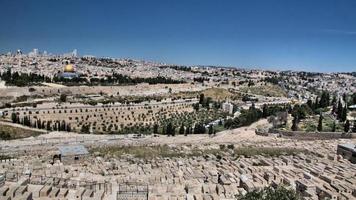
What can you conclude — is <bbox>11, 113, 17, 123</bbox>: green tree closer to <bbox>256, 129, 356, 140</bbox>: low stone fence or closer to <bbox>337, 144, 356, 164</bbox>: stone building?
<bbox>256, 129, 356, 140</bbox>: low stone fence

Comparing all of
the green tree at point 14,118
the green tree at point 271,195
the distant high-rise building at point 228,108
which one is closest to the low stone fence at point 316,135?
the distant high-rise building at point 228,108

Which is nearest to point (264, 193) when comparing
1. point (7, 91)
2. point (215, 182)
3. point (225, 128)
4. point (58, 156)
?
point (215, 182)

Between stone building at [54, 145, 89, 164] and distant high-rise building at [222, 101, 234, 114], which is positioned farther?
distant high-rise building at [222, 101, 234, 114]

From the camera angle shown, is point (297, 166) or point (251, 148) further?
point (251, 148)

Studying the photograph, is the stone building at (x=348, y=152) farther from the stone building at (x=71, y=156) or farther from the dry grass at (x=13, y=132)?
the dry grass at (x=13, y=132)

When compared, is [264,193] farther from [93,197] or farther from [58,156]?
[58,156]

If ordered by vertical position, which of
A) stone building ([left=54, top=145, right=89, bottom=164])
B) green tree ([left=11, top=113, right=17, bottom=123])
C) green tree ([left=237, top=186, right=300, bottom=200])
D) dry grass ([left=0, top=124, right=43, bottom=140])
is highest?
green tree ([left=237, top=186, right=300, bottom=200])

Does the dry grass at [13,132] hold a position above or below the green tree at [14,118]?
below

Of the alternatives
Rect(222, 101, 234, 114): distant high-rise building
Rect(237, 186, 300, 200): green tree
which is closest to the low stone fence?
Rect(222, 101, 234, 114): distant high-rise building

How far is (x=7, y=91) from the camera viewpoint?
5853 centimetres

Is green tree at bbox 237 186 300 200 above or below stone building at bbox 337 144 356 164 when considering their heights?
above

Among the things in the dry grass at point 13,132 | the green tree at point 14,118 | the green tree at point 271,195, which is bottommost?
the dry grass at point 13,132

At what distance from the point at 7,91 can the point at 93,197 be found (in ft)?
155

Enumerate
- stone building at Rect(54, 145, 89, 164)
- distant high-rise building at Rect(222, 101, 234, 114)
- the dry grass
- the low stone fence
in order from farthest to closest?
distant high-rise building at Rect(222, 101, 234, 114) → the low stone fence → the dry grass → stone building at Rect(54, 145, 89, 164)
